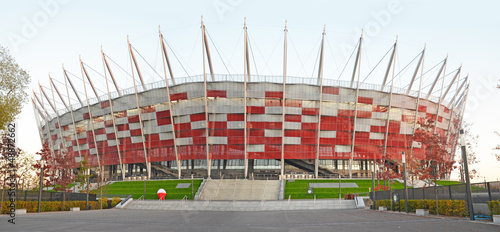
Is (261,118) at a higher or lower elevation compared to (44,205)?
higher

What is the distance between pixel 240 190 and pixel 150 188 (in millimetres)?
16742

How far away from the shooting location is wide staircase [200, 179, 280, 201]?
195 ft

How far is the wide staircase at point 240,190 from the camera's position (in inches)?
2343

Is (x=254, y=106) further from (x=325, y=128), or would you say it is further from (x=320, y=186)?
(x=320, y=186)

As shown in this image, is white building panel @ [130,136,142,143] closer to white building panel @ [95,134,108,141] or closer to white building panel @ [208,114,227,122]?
white building panel @ [95,134,108,141]

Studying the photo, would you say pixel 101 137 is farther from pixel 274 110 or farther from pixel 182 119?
pixel 274 110

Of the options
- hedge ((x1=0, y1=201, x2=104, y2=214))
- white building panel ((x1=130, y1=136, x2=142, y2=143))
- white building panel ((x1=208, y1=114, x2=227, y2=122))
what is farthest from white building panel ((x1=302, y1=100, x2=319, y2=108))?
hedge ((x1=0, y1=201, x2=104, y2=214))

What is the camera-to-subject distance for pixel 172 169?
3324 inches

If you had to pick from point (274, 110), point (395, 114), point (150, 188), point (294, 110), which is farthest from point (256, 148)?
point (395, 114)

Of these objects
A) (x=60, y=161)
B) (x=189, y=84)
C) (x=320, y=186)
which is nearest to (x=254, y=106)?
(x=189, y=84)

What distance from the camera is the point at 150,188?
68.4 m

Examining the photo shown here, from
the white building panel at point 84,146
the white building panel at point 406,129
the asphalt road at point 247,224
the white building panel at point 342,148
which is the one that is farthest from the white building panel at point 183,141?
the asphalt road at point 247,224

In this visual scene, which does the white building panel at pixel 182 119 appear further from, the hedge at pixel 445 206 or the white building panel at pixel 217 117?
the hedge at pixel 445 206

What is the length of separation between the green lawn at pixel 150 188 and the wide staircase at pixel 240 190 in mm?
2819
